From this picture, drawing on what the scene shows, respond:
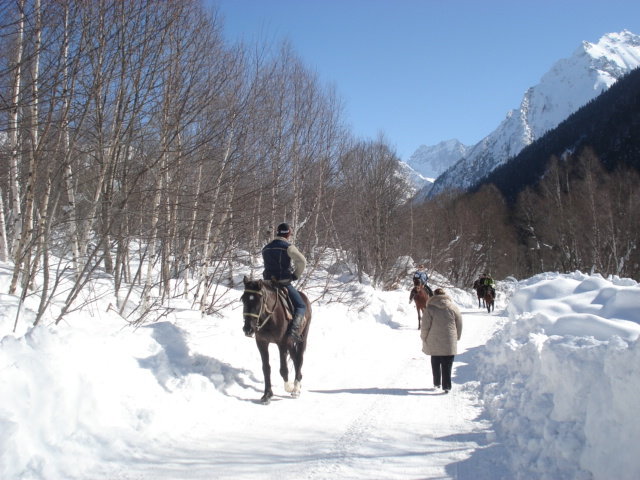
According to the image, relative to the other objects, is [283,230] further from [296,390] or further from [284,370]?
[296,390]

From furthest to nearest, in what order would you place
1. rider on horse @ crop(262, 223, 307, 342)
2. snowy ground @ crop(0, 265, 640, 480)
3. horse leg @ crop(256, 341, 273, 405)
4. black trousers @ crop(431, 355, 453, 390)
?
black trousers @ crop(431, 355, 453, 390) → rider on horse @ crop(262, 223, 307, 342) → horse leg @ crop(256, 341, 273, 405) → snowy ground @ crop(0, 265, 640, 480)

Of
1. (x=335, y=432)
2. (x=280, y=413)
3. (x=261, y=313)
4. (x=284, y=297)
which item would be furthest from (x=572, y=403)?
(x=284, y=297)

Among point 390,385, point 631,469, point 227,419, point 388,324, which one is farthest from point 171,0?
point 388,324

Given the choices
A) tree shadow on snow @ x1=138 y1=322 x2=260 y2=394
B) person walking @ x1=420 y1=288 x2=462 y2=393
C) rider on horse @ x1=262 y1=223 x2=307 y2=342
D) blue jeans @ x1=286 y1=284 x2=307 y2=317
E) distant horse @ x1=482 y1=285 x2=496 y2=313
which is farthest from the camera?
distant horse @ x1=482 y1=285 x2=496 y2=313

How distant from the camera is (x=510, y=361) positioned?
8062 mm

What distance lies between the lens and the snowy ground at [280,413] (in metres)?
4.05

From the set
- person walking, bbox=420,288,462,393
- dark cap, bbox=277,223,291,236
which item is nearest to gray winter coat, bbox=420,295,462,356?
person walking, bbox=420,288,462,393

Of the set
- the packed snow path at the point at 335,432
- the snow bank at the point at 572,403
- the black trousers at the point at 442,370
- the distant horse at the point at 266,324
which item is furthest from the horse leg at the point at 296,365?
the snow bank at the point at 572,403

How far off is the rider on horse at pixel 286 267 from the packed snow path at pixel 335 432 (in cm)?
112

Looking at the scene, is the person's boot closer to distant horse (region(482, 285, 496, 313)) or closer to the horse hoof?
the horse hoof

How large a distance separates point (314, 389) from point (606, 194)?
3631 centimetres

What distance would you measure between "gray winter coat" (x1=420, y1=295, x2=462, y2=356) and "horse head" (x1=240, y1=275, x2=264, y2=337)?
315cm

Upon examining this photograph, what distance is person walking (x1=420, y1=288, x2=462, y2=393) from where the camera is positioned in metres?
7.71

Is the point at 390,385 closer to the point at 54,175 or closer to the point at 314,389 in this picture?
the point at 314,389
